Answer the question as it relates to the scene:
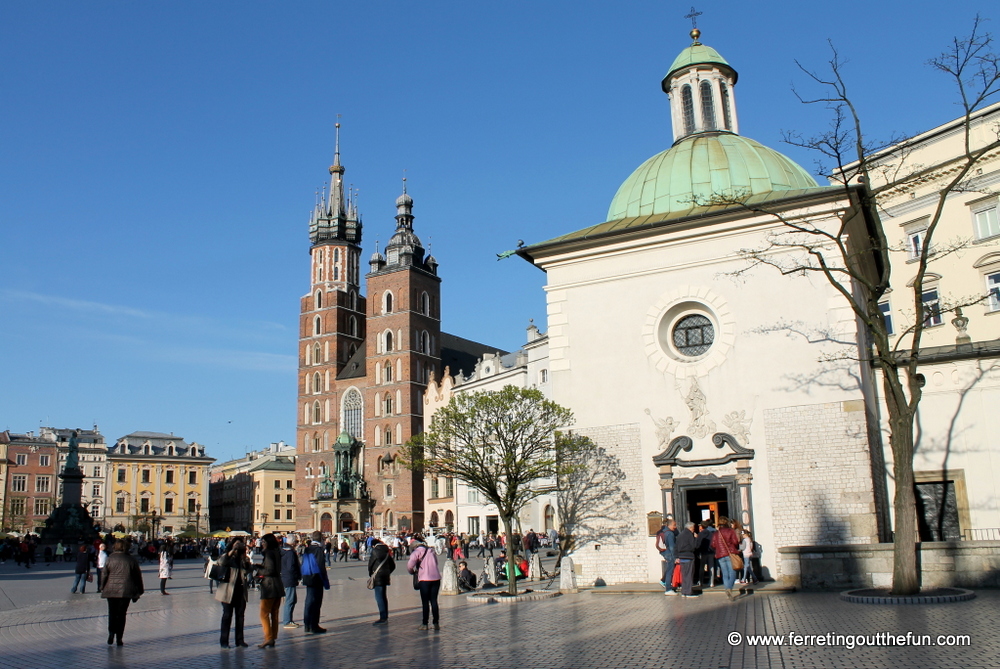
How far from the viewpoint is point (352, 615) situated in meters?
14.7

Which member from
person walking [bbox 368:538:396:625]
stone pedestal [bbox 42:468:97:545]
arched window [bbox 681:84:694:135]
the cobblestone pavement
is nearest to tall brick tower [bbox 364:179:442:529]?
stone pedestal [bbox 42:468:97:545]

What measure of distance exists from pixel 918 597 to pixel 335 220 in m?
78.6

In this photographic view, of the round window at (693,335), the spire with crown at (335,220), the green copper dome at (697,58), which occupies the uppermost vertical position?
the spire with crown at (335,220)

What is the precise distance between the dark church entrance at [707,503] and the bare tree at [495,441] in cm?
279

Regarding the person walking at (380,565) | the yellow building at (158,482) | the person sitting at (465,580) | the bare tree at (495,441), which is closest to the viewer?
the person walking at (380,565)

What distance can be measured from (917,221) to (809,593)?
1702cm

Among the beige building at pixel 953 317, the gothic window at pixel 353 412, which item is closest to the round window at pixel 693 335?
the beige building at pixel 953 317

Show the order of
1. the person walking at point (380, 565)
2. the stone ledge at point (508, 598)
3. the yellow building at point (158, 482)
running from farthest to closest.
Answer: the yellow building at point (158, 482) → the stone ledge at point (508, 598) → the person walking at point (380, 565)

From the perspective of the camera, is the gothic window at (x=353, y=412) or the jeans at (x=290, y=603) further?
the gothic window at (x=353, y=412)

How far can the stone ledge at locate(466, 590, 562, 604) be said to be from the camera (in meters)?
16.0

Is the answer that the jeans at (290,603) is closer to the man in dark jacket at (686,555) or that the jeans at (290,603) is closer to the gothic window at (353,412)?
the man in dark jacket at (686,555)

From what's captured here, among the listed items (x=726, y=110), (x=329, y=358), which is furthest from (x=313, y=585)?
(x=329, y=358)

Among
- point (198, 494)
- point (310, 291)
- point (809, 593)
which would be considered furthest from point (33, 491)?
point (809, 593)

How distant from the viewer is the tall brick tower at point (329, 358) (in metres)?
72.0
